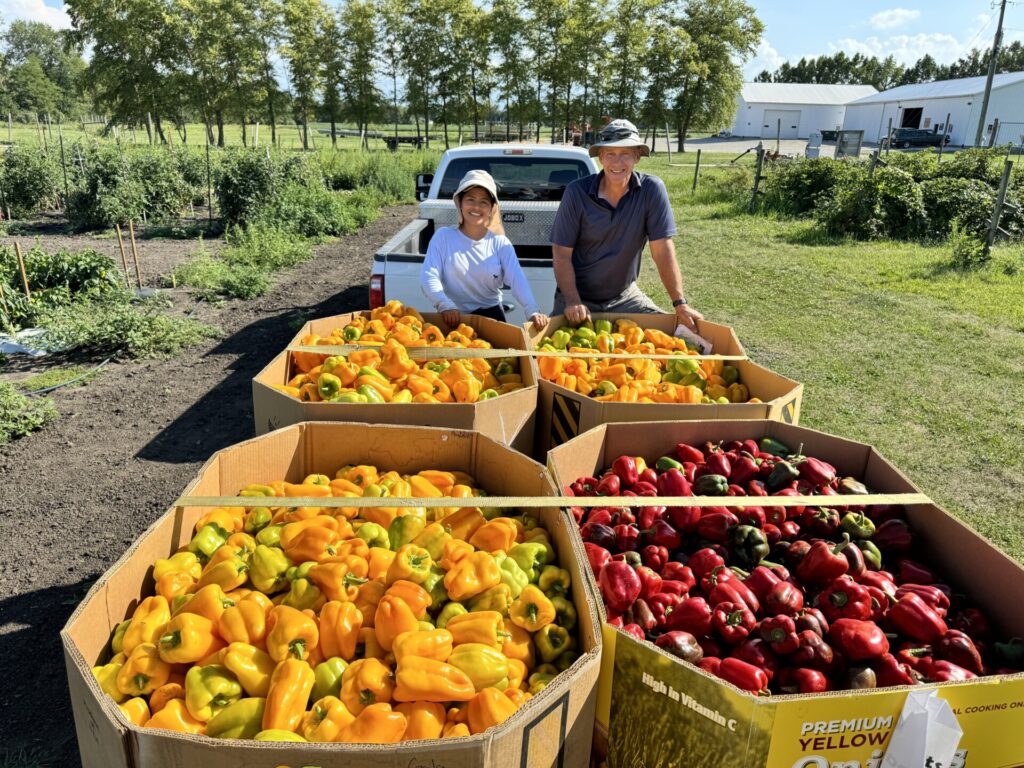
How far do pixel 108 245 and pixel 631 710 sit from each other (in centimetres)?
1564

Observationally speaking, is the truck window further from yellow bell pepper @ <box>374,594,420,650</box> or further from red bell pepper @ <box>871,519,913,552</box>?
yellow bell pepper @ <box>374,594,420,650</box>

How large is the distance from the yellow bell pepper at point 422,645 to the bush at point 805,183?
1728 cm

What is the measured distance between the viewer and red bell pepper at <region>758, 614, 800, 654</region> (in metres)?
2.07

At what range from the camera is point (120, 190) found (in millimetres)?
15641

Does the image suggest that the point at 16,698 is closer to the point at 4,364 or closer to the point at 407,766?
the point at 407,766

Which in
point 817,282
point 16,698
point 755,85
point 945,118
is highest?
→ point 755,85

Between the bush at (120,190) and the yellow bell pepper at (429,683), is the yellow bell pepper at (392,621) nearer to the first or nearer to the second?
the yellow bell pepper at (429,683)

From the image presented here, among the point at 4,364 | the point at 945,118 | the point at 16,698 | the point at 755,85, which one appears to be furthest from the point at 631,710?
the point at 755,85

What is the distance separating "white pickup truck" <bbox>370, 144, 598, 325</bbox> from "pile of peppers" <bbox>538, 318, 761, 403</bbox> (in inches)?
50.8

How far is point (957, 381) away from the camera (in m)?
7.47

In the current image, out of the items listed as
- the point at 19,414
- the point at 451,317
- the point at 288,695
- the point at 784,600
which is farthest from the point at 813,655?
the point at 19,414

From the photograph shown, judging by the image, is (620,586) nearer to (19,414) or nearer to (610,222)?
(610,222)

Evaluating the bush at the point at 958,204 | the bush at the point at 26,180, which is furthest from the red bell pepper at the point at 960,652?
the bush at the point at 26,180

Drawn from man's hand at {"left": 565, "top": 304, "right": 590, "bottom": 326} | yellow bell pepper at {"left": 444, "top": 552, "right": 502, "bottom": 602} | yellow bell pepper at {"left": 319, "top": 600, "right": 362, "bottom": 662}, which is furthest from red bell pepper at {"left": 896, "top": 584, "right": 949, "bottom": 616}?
man's hand at {"left": 565, "top": 304, "right": 590, "bottom": 326}
